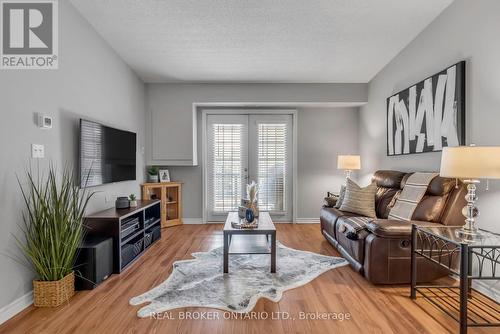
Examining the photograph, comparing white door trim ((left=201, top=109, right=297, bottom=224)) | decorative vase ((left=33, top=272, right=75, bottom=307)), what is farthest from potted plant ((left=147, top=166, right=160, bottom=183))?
decorative vase ((left=33, top=272, right=75, bottom=307))

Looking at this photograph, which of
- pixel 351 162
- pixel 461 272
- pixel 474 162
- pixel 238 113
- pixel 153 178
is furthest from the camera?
pixel 238 113

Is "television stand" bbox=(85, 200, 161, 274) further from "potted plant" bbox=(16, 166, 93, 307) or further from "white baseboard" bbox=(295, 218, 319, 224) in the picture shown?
"white baseboard" bbox=(295, 218, 319, 224)

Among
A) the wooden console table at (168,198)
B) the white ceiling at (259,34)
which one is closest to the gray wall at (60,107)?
the white ceiling at (259,34)

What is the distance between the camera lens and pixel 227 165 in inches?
202

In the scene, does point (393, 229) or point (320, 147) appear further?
point (320, 147)

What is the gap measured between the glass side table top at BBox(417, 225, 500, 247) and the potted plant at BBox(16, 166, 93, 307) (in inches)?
116

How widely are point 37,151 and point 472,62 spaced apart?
13.2 feet

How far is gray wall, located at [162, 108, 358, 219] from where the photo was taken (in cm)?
517

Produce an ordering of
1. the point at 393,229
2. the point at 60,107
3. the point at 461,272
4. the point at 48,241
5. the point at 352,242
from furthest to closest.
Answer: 1. the point at 352,242
2. the point at 60,107
3. the point at 393,229
4. the point at 48,241
5. the point at 461,272

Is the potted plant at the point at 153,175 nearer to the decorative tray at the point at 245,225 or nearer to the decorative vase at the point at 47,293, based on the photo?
the decorative tray at the point at 245,225

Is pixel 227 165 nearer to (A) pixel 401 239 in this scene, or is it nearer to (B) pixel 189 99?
(B) pixel 189 99

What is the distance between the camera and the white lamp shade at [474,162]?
1787 mm

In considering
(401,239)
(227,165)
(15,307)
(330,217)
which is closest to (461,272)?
(401,239)

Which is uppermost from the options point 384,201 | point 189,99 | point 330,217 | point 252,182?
point 189,99
